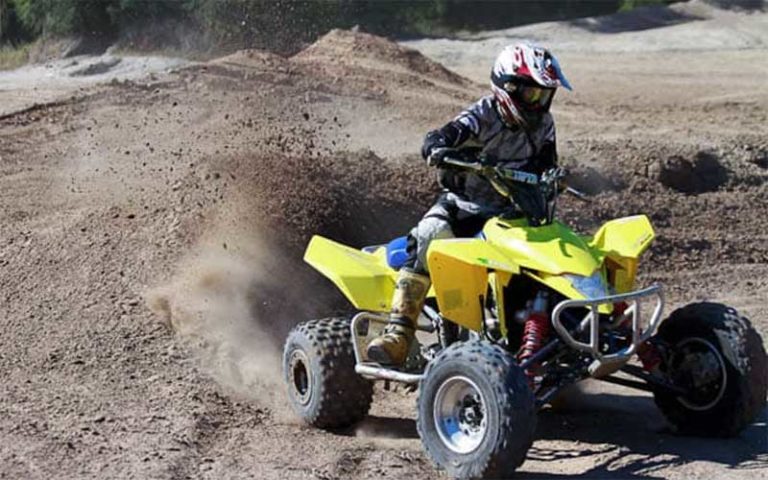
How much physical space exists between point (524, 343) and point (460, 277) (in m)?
0.51

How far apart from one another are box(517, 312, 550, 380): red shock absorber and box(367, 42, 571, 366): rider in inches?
29.5

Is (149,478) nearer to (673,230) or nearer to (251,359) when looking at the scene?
(251,359)

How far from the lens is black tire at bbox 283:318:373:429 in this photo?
25.8 feet

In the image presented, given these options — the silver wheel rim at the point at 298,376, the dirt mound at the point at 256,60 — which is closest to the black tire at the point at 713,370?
the silver wheel rim at the point at 298,376

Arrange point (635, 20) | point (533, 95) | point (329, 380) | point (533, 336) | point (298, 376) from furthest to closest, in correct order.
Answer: point (635, 20) < point (298, 376) < point (329, 380) < point (533, 95) < point (533, 336)

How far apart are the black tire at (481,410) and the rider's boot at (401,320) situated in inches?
26.5

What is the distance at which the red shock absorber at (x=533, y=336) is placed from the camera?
7016 millimetres

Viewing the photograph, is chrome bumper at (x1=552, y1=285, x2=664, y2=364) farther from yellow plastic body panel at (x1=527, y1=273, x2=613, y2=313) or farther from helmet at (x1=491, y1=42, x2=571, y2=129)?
helmet at (x1=491, y1=42, x2=571, y2=129)

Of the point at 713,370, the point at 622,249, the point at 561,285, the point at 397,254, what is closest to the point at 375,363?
the point at 397,254

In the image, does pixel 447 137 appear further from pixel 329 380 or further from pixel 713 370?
pixel 713 370

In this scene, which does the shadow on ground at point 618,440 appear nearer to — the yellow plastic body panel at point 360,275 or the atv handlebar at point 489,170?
the yellow plastic body panel at point 360,275

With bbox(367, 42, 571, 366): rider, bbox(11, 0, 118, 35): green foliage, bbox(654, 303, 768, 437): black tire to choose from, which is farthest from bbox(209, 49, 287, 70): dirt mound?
bbox(654, 303, 768, 437): black tire

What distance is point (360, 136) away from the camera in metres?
16.7

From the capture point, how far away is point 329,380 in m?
7.85
